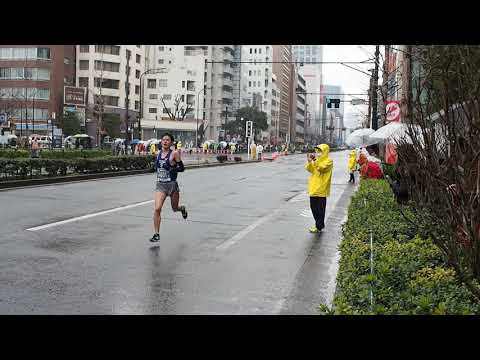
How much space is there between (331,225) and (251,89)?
410 ft

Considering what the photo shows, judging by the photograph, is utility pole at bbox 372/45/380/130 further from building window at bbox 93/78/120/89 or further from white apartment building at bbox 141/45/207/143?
white apartment building at bbox 141/45/207/143

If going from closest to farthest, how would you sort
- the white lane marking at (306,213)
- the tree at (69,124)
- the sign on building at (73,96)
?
the white lane marking at (306,213)
the sign on building at (73,96)
the tree at (69,124)

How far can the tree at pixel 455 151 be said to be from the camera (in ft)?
15.1

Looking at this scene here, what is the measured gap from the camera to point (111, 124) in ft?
249

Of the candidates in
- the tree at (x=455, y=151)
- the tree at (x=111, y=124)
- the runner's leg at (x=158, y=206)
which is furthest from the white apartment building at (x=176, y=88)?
the tree at (x=455, y=151)

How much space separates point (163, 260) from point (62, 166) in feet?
51.0

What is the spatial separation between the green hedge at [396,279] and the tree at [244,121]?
90127 mm

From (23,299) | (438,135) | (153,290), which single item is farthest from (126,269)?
(438,135)

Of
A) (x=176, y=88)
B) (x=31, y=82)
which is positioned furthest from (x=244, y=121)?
(x=31, y=82)

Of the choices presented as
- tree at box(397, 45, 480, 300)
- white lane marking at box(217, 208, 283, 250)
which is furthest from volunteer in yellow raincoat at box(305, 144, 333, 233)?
tree at box(397, 45, 480, 300)

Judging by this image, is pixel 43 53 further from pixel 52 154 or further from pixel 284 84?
pixel 284 84

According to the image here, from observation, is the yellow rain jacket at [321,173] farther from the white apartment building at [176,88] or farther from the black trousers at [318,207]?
the white apartment building at [176,88]

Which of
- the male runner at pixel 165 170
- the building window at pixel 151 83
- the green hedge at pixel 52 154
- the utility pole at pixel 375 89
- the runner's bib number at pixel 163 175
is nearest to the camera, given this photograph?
the male runner at pixel 165 170

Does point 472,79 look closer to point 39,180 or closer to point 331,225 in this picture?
point 331,225
